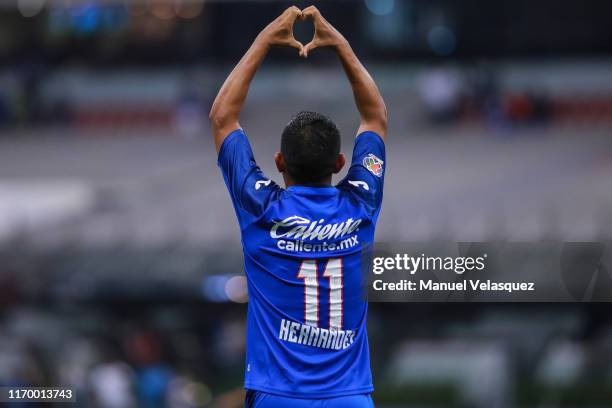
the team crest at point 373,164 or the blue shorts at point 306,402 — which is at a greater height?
the team crest at point 373,164

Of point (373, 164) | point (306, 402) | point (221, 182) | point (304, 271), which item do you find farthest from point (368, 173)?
point (221, 182)

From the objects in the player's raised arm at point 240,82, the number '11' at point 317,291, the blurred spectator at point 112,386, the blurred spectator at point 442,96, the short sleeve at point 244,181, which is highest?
the blurred spectator at point 442,96

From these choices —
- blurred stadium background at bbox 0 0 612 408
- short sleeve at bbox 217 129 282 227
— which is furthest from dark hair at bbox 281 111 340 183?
blurred stadium background at bbox 0 0 612 408

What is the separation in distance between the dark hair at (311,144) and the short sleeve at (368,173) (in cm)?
13

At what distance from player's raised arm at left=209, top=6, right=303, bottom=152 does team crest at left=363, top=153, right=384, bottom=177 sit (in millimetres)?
423

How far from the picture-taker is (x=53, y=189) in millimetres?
23422

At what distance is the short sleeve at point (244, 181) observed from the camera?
3451 millimetres

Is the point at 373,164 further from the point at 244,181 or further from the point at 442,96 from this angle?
the point at 442,96

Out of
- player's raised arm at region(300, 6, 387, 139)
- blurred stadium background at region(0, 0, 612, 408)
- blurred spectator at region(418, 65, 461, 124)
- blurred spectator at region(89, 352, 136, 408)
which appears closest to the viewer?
player's raised arm at region(300, 6, 387, 139)

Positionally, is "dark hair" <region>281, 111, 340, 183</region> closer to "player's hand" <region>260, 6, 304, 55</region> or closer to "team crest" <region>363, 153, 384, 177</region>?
"team crest" <region>363, 153, 384, 177</region>

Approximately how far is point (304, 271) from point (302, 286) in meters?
0.05

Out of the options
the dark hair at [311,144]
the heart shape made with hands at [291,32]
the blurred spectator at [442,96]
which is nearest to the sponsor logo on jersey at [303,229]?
the dark hair at [311,144]

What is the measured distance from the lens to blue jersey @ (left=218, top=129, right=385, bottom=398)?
3.39m

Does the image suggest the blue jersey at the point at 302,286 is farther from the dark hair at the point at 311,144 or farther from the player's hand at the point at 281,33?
the player's hand at the point at 281,33
